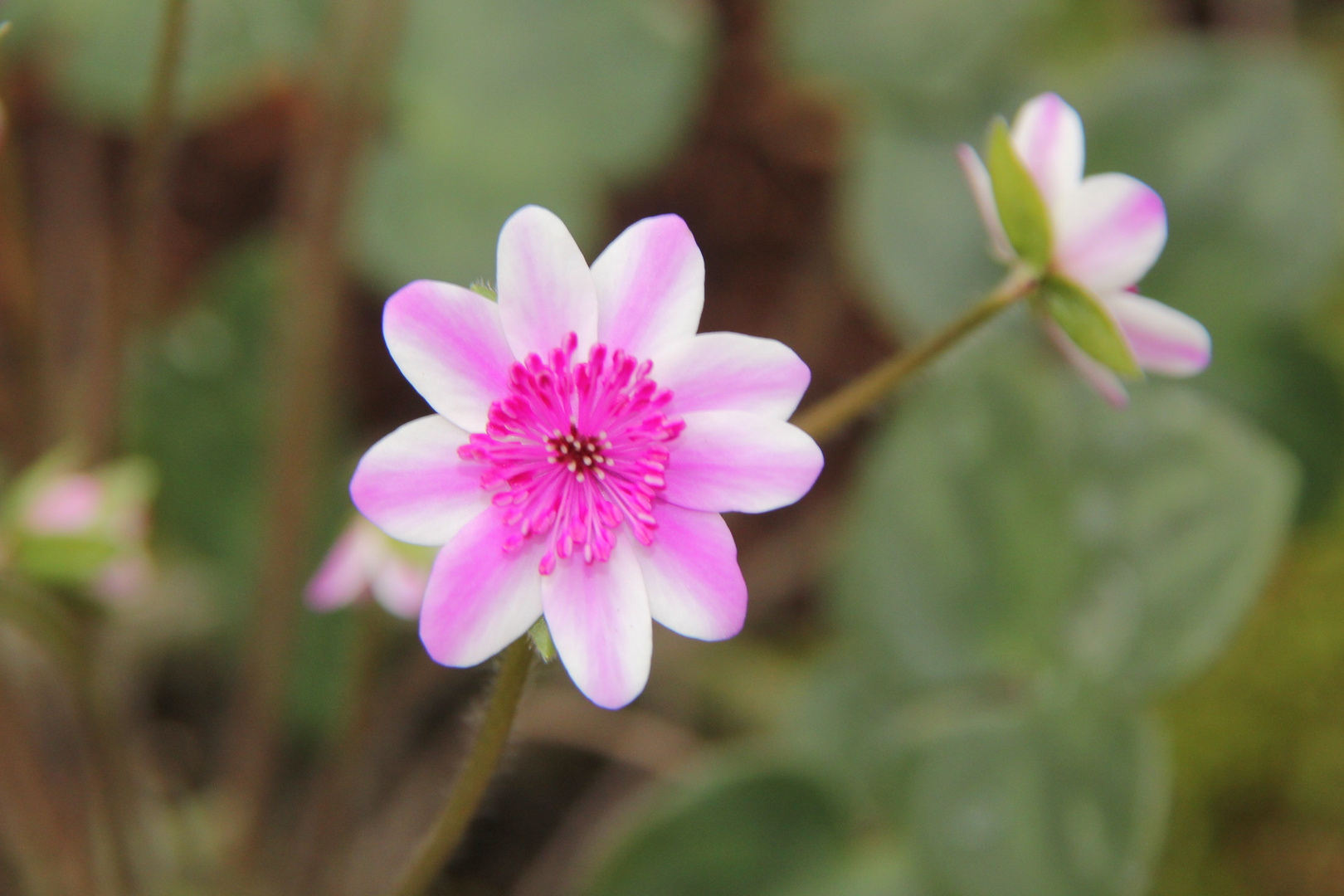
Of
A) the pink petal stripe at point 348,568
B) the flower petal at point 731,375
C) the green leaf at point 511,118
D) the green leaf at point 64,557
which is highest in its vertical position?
the green leaf at point 511,118

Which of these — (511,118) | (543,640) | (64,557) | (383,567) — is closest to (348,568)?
(383,567)

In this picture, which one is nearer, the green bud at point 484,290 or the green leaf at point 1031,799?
the green bud at point 484,290

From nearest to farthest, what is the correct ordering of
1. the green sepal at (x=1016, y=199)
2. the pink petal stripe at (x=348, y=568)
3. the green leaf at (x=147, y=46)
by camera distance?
the green sepal at (x=1016, y=199) → the pink petal stripe at (x=348, y=568) → the green leaf at (x=147, y=46)

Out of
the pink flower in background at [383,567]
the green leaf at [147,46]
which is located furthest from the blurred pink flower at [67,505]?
the green leaf at [147,46]

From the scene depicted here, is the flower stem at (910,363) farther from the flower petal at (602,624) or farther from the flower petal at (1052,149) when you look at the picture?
the flower petal at (602,624)

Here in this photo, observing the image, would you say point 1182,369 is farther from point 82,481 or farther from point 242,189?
point 242,189

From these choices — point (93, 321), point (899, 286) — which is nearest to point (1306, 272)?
point (899, 286)

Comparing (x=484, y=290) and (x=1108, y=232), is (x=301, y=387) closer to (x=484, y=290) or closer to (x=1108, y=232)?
(x=484, y=290)
